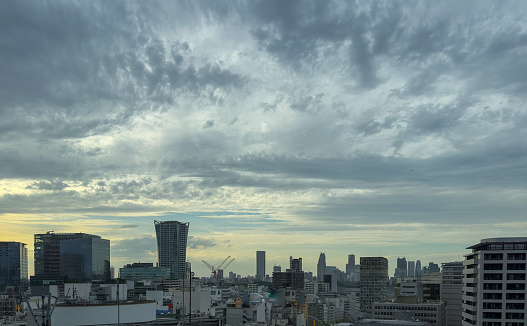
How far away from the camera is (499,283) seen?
80.6 m

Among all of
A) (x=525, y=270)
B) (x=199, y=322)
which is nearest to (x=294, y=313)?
(x=199, y=322)

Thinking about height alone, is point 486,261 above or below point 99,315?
above

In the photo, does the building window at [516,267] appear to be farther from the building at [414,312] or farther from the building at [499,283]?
the building at [414,312]

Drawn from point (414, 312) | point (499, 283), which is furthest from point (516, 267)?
point (414, 312)

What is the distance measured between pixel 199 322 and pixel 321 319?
287 ft

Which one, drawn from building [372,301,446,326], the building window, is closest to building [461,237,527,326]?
the building window

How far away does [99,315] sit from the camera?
308 ft

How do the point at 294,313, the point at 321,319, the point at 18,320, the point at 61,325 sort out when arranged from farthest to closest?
the point at 321,319 → the point at 294,313 → the point at 18,320 → the point at 61,325

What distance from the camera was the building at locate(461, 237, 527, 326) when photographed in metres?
79.2

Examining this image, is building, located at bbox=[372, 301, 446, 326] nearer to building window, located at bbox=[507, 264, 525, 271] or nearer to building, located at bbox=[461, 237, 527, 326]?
building, located at bbox=[461, 237, 527, 326]

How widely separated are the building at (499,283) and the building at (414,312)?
56.7m

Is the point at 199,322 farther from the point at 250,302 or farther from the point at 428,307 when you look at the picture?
the point at 428,307

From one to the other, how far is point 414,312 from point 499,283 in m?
69.6

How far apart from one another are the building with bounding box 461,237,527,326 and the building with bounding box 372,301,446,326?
2232 inches
